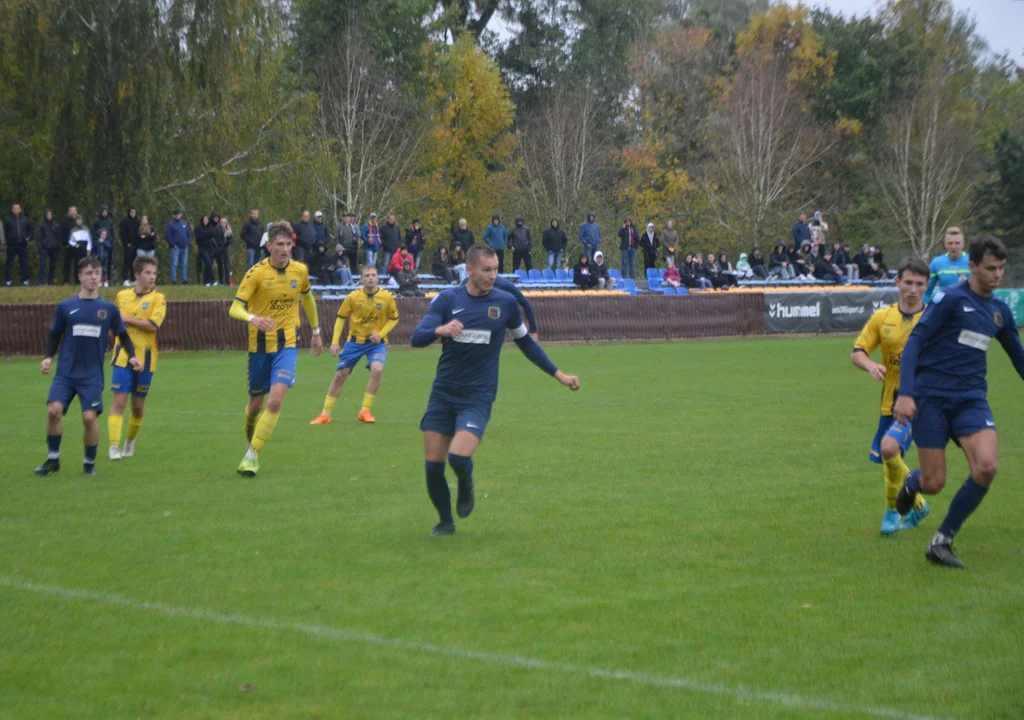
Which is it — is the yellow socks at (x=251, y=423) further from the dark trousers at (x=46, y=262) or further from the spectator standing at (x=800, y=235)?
the spectator standing at (x=800, y=235)

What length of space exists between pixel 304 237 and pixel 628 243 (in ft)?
38.3

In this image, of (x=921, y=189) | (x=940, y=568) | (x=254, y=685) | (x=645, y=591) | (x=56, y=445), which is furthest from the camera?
(x=921, y=189)

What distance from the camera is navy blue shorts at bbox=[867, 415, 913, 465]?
332 inches

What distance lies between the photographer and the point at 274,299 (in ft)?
37.7

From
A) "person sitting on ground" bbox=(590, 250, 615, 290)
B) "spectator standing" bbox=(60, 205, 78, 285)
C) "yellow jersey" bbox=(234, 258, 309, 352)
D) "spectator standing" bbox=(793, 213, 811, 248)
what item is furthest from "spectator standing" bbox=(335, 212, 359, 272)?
"yellow jersey" bbox=(234, 258, 309, 352)

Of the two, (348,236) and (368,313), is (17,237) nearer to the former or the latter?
(348,236)

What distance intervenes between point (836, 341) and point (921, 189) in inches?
874

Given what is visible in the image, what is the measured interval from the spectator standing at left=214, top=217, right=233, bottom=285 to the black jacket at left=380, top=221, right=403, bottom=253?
→ 4.35 m

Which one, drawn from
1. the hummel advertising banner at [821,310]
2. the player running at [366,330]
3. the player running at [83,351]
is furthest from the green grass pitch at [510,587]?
the hummel advertising banner at [821,310]

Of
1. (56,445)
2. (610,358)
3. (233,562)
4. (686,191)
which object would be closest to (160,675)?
(233,562)

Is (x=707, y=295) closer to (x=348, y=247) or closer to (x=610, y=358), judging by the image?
(x=610, y=358)

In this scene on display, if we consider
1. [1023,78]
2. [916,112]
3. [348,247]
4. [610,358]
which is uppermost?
[1023,78]

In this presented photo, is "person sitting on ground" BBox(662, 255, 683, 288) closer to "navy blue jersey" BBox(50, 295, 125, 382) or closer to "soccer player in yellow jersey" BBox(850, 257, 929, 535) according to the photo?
"navy blue jersey" BBox(50, 295, 125, 382)

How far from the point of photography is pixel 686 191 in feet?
178
